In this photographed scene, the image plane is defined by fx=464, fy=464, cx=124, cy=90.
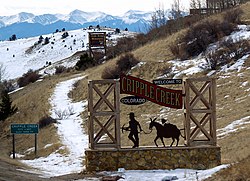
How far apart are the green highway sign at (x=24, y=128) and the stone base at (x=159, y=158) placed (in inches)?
385

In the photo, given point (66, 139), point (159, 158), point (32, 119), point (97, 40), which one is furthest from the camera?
point (97, 40)

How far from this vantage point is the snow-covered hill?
4107 inches

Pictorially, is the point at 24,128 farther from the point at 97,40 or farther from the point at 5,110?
the point at 97,40

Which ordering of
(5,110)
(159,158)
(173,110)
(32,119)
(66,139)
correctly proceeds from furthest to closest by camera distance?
(5,110)
(32,119)
(173,110)
(66,139)
(159,158)

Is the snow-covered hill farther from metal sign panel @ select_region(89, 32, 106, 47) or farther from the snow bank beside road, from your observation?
the snow bank beside road

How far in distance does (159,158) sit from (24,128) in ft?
36.6

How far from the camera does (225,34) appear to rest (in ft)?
132

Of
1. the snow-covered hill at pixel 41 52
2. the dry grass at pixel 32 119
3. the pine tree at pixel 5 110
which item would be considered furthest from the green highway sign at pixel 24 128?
the snow-covered hill at pixel 41 52

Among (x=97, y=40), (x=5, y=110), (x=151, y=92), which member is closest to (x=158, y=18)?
(x=97, y=40)

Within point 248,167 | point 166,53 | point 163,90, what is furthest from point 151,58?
point 248,167

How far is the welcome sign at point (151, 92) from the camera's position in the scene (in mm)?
14984

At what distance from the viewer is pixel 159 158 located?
47.9ft

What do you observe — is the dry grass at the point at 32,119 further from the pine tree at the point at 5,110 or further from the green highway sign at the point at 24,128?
the green highway sign at the point at 24,128

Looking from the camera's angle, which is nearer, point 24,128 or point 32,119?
point 24,128
